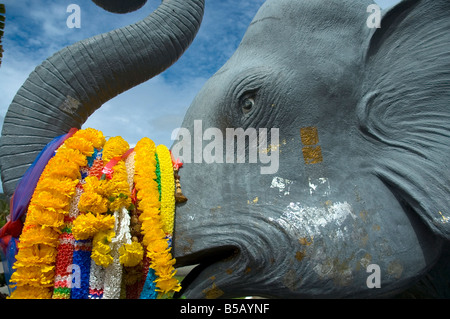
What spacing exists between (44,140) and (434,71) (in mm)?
1453

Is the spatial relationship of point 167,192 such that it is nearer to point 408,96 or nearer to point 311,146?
point 311,146

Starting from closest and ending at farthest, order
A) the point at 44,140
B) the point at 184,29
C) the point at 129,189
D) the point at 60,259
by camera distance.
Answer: the point at 60,259, the point at 129,189, the point at 44,140, the point at 184,29

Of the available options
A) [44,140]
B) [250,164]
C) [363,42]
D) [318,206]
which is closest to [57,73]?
[44,140]

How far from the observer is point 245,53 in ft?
4.59

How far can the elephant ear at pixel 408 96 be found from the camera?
1.22 meters

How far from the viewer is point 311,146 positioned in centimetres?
123

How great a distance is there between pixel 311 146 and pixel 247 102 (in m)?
0.28

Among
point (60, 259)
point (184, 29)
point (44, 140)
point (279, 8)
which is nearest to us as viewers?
point (60, 259)

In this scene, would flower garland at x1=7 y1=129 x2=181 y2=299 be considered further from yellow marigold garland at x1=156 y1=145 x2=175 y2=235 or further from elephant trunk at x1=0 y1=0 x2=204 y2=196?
elephant trunk at x1=0 y1=0 x2=204 y2=196

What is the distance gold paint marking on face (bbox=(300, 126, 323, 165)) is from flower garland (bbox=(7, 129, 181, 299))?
19.5 inches

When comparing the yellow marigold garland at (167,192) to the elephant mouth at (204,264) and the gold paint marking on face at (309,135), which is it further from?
the gold paint marking on face at (309,135)
